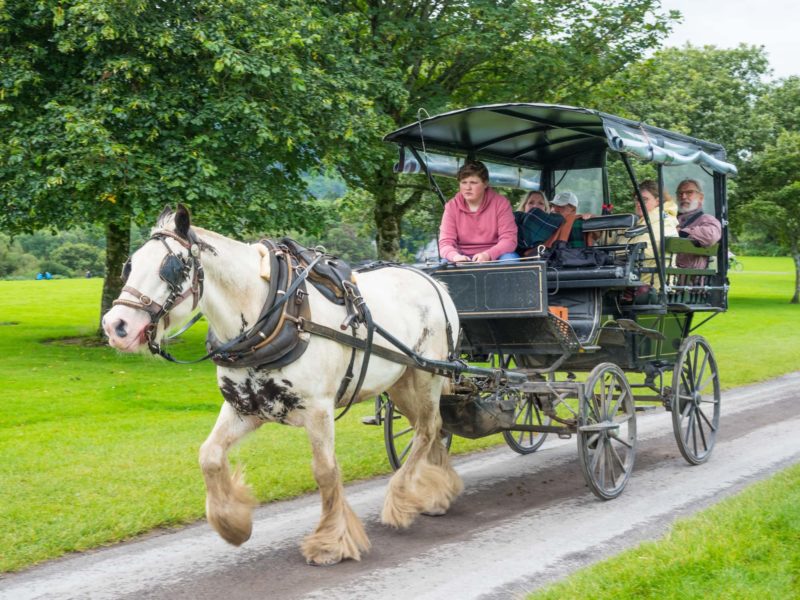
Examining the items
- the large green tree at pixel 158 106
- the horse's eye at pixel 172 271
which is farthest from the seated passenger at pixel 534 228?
the large green tree at pixel 158 106

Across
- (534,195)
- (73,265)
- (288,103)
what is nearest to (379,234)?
(288,103)

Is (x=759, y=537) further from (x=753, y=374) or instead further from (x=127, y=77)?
(x=127, y=77)

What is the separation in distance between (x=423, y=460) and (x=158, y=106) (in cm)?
1036

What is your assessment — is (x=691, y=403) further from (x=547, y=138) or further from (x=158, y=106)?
(x=158, y=106)

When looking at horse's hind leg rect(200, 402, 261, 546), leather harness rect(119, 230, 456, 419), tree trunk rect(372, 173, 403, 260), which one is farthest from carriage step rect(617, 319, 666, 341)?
tree trunk rect(372, 173, 403, 260)

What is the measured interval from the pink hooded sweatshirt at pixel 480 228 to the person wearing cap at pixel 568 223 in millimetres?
675

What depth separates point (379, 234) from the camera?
21109mm

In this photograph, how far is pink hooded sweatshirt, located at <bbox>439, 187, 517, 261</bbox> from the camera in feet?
26.8

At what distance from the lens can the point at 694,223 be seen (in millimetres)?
9414

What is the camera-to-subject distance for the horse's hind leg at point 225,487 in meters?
5.52

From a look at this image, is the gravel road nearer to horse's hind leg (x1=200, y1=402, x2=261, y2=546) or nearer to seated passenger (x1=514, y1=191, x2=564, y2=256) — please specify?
horse's hind leg (x1=200, y1=402, x2=261, y2=546)

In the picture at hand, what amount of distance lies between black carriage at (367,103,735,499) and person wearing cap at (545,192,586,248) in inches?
4.3

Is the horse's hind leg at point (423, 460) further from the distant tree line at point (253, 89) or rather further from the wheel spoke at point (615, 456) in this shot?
the distant tree line at point (253, 89)

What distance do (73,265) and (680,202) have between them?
231 ft
